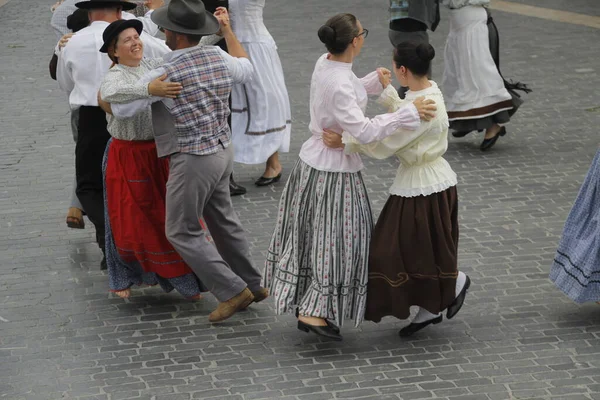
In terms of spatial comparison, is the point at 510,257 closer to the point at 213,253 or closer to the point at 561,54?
the point at 213,253

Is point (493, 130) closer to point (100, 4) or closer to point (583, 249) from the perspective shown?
point (583, 249)

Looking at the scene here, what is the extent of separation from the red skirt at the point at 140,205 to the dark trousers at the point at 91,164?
1.64 ft

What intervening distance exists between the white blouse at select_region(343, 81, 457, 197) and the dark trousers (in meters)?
1.88

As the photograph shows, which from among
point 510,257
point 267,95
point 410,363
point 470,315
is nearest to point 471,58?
point 267,95

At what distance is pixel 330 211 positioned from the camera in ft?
18.5

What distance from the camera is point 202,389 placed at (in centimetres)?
539

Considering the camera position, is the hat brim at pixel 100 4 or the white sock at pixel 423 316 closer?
the white sock at pixel 423 316

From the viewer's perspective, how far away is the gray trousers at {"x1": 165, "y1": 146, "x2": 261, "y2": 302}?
5.92 metres

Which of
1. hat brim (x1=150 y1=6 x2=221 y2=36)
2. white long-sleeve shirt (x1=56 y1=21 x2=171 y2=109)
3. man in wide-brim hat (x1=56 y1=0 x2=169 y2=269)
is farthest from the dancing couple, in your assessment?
man in wide-brim hat (x1=56 y1=0 x2=169 y2=269)

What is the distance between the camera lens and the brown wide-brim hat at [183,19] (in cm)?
580

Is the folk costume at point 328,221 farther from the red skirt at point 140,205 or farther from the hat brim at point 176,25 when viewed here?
the red skirt at point 140,205

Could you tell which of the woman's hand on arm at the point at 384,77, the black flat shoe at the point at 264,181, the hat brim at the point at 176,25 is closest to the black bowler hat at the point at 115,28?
the hat brim at the point at 176,25

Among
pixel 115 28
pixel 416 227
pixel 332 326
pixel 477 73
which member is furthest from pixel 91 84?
pixel 477 73

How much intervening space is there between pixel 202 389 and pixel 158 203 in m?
1.31
